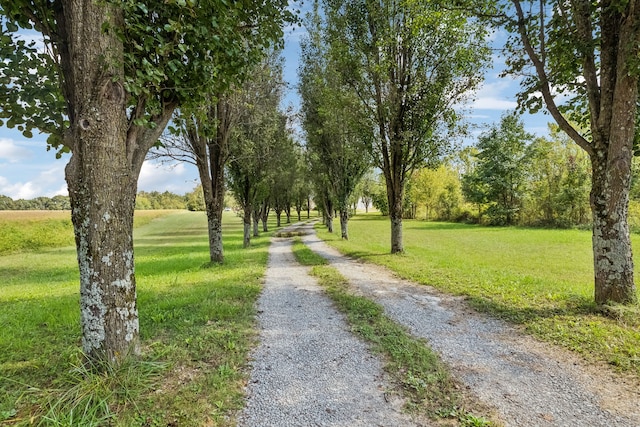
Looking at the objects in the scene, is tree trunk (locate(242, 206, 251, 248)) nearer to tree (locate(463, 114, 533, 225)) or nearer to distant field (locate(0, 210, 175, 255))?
distant field (locate(0, 210, 175, 255))

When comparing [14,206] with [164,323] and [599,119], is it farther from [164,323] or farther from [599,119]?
[599,119]

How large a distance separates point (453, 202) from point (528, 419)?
47.8 metres

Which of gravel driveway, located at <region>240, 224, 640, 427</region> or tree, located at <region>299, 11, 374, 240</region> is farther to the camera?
tree, located at <region>299, 11, 374, 240</region>

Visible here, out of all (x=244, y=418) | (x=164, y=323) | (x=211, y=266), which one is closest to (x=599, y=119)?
(x=244, y=418)

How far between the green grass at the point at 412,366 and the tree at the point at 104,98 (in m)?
2.89

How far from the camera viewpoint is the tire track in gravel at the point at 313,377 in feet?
9.13

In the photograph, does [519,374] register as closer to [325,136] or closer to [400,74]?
[400,74]

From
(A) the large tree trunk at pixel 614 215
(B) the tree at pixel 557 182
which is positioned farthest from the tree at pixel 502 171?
(A) the large tree trunk at pixel 614 215

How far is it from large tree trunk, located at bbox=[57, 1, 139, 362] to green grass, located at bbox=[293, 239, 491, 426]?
2.94 meters

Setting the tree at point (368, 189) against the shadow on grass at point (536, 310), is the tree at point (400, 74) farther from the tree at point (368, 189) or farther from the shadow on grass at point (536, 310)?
the tree at point (368, 189)

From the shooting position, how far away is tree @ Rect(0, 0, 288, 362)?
3.04 meters

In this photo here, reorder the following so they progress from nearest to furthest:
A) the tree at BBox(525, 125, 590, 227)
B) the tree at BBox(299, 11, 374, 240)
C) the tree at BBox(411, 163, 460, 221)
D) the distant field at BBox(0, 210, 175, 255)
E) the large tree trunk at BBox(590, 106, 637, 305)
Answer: the large tree trunk at BBox(590, 106, 637, 305)
the tree at BBox(299, 11, 374, 240)
the distant field at BBox(0, 210, 175, 255)
the tree at BBox(525, 125, 590, 227)
the tree at BBox(411, 163, 460, 221)

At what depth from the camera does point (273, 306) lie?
6.13m

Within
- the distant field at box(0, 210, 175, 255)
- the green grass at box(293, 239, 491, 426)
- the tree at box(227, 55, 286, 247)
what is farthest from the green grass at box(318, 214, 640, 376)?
the distant field at box(0, 210, 175, 255)
